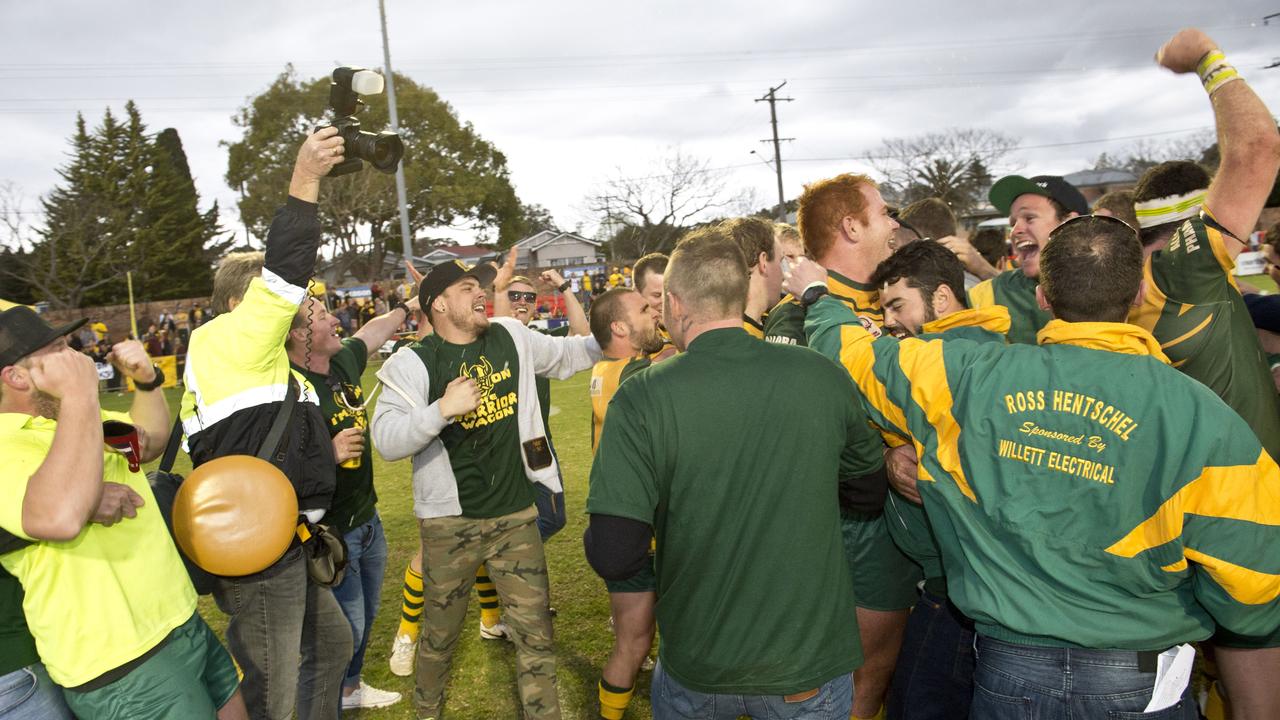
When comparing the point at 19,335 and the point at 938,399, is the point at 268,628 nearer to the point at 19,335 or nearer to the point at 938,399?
the point at 19,335

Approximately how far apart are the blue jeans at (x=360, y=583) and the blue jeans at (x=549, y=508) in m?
0.91

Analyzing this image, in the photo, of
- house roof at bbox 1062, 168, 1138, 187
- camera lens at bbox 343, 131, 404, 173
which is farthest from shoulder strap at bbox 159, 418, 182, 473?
house roof at bbox 1062, 168, 1138, 187

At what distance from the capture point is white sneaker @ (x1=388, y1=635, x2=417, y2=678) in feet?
15.9

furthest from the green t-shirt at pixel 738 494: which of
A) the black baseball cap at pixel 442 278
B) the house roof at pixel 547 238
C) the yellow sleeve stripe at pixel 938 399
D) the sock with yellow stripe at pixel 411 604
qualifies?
the house roof at pixel 547 238

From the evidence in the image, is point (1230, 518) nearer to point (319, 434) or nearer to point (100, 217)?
point (319, 434)

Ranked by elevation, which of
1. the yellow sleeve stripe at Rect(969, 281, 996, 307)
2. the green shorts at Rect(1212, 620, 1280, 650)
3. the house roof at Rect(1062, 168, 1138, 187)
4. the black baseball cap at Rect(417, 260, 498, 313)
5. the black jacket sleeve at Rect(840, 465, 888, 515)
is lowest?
the green shorts at Rect(1212, 620, 1280, 650)

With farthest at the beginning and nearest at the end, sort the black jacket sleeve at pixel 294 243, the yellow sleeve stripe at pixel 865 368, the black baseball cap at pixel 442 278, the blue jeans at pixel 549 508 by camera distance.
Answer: the blue jeans at pixel 549 508 → the black baseball cap at pixel 442 278 → the black jacket sleeve at pixel 294 243 → the yellow sleeve stripe at pixel 865 368

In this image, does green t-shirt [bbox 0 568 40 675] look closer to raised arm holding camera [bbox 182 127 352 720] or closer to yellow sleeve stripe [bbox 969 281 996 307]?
raised arm holding camera [bbox 182 127 352 720]

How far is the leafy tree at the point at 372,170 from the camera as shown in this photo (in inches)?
1531

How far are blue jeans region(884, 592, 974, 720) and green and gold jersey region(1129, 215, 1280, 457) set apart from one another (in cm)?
136

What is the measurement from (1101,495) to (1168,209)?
2.08 meters

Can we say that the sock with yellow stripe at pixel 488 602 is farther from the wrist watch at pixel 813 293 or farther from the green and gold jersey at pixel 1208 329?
the green and gold jersey at pixel 1208 329

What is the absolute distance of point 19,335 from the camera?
2.37 metres

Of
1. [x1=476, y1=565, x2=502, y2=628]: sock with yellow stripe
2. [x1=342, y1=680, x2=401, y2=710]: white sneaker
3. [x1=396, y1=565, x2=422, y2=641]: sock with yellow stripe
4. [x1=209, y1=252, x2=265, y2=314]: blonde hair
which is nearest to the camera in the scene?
[x1=209, y1=252, x2=265, y2=314]: blonde hair
